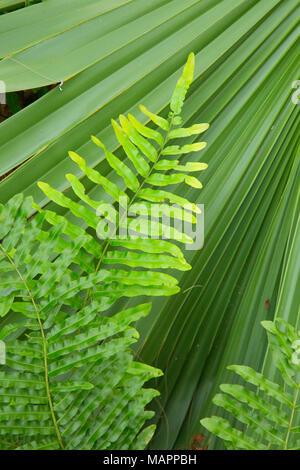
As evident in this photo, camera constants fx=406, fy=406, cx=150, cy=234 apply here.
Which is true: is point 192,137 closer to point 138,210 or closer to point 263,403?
point 138,210

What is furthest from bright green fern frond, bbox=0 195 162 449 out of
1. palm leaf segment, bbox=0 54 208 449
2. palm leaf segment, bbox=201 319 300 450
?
palm leaf segment, bbox=201 319 300 450

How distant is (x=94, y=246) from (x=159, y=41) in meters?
0.45

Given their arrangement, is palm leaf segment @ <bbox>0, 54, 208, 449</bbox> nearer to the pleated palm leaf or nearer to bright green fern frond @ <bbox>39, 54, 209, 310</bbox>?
bright green fern frond @ <bbox>39, 54, 209, 310</bbox>

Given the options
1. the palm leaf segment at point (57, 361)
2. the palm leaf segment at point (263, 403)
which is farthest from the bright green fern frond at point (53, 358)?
the palm leaf segment at point (263, 403)

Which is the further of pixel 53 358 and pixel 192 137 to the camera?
pixel 192 137

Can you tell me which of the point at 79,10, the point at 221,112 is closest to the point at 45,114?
the point at 79,10

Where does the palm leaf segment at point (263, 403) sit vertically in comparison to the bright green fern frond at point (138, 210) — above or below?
below

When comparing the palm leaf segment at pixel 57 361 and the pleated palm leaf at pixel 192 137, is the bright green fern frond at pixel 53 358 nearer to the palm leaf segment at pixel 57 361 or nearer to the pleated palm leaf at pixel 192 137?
the palm leaf segment at pixel 57 361

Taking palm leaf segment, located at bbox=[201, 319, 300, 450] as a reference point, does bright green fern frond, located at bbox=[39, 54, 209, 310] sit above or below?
above

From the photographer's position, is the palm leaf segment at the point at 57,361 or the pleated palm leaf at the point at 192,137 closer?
the palm leaf segment at the point at 57,361

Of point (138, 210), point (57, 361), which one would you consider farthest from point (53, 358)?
point (138, 210)

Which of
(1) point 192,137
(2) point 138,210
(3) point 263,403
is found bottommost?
(3) point 263,403

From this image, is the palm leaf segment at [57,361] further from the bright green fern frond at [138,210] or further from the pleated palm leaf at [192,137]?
the pleated palm leaf at [192,137]
